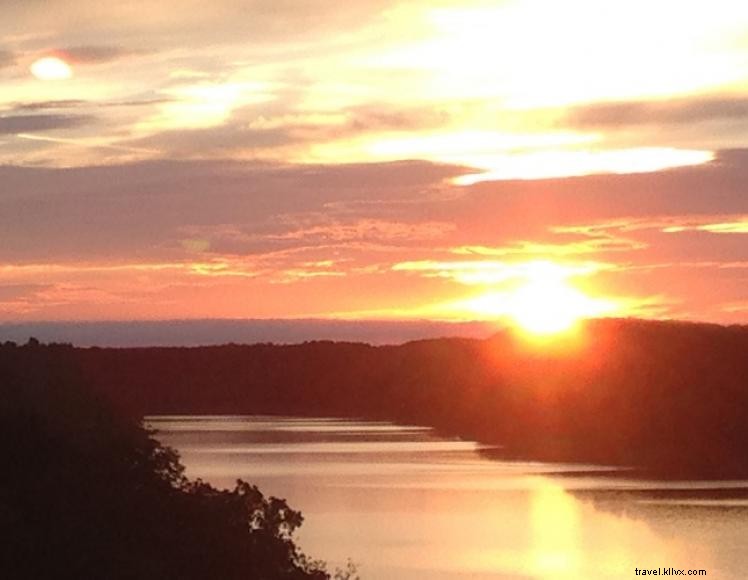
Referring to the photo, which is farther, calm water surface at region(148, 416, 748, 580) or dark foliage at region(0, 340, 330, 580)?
calm water surface at region(148, 416, 748, 580)

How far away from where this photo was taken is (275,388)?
182m

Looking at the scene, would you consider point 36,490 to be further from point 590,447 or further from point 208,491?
point 590,447

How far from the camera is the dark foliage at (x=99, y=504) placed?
24.1 m

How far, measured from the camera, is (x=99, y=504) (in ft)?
87.6

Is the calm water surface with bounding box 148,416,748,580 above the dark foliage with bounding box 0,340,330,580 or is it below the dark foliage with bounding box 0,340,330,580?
above

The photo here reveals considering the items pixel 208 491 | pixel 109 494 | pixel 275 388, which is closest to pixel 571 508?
pixel 208 491

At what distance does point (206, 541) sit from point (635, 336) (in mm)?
106648

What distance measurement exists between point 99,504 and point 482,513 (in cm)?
3276

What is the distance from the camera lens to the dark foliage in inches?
949

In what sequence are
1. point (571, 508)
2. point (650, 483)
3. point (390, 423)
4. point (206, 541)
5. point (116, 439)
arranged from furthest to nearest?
1. point (390, 423)
2. point (650, 483)
3. point (571, 508)
4. point (116, 439)
5. point (206, 541)

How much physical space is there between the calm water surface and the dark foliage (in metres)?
10.6

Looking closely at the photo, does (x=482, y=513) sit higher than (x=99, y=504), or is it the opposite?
(x=482, y=513)

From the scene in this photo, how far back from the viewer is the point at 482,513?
57875 mm

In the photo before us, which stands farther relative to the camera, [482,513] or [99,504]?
[482,513]
